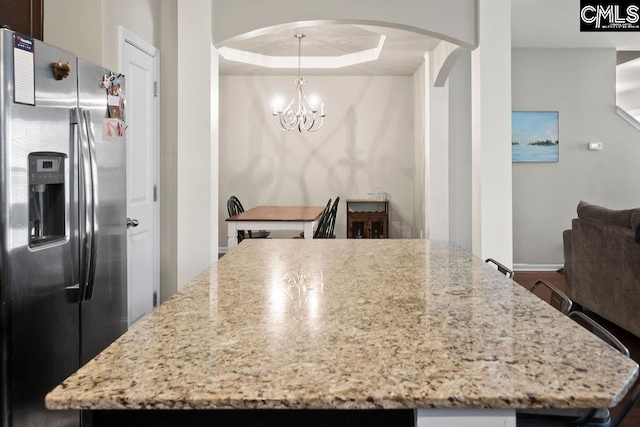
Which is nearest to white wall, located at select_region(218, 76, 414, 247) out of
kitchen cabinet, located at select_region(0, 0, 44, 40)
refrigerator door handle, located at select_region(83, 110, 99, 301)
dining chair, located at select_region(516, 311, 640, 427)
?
kitchen cabinet, located at select_region(0, 0, 44, 40)

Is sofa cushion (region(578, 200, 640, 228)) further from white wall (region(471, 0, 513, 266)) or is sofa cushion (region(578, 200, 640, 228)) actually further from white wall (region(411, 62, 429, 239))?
white wall (region(411, 62, 429, 239))

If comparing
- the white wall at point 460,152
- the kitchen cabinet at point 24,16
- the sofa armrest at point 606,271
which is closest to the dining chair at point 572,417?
the sofa armrest at point 606,271

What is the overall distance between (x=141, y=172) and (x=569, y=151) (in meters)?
5.45

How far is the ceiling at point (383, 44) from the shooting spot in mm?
5461

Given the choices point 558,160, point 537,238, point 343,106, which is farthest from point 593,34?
point 343,106

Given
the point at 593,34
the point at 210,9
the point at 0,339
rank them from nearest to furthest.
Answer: the point at 0,339 → the point at 210,9 → the point at 593,34

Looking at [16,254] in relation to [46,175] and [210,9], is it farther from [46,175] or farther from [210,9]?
[210,9]

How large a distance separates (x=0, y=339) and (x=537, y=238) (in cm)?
632

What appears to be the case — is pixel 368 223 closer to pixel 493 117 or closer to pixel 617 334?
pixel 493 117

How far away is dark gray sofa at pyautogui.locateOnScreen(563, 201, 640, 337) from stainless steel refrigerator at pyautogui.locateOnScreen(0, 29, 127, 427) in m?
3.24

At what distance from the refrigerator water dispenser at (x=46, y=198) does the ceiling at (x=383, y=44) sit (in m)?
3.28

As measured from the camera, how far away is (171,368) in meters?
0.87

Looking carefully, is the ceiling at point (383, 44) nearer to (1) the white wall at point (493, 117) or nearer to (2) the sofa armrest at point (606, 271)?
(1) the white wall at point (493, 117)

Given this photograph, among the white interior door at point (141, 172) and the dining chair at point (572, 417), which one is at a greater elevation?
the white interior door at point (141, 172)
